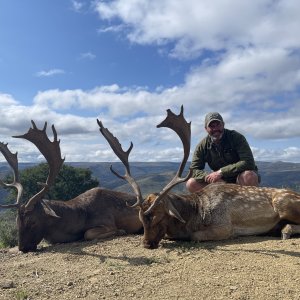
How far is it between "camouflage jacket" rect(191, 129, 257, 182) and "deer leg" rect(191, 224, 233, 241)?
1.49 m

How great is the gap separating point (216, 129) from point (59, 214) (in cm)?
363

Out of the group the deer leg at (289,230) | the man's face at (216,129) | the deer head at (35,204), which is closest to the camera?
the deer leg at (289,230)

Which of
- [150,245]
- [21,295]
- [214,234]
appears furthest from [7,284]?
[214,234]

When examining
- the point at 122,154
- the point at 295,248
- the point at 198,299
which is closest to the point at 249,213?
the point at 295,248

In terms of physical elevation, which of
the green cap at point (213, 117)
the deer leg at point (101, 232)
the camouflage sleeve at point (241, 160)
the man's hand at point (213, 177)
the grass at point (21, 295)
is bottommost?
A: the grass at point (21, 295)

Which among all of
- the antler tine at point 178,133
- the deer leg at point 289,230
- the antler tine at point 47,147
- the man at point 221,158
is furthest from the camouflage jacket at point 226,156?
the antler tine at point 47,147

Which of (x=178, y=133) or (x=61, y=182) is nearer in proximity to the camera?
(x=178, y=133)

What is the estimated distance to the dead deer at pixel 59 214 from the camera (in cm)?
811

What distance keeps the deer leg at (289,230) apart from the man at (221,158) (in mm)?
1422

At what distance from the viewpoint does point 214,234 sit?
23.5 feet

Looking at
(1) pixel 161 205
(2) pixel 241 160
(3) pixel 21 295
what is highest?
(2) pixel 241 160

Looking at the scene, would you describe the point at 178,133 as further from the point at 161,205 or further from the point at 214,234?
the point at 214,234

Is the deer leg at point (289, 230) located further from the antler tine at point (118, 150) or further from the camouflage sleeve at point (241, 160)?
the antler tine at point (118, 150)

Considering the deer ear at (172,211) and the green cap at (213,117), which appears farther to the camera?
the green cap at (213,117)
